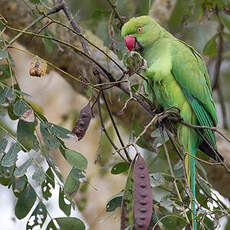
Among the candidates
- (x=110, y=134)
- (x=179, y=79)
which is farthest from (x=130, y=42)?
(x=110, y=134)

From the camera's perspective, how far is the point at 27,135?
1754 millimetres

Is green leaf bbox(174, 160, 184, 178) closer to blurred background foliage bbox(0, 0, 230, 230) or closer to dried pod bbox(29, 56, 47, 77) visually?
blurred background foliage bbox(0, 0, 230, 230)

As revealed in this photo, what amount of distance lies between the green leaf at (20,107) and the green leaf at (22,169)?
0.57ft

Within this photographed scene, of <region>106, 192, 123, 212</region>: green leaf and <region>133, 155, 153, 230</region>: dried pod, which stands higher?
<region>133, 155, 153, 230</region>: dried pod

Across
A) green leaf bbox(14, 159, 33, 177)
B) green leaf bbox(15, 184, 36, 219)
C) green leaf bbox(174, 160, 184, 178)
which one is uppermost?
green leaf bbox(14, 159, 33, 177)

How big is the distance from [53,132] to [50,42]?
0.69 metres

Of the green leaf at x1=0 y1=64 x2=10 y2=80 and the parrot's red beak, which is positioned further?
the parrot's red beak

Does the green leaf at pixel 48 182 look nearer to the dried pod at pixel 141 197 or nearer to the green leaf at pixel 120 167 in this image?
the green leaf at pixel 120 167

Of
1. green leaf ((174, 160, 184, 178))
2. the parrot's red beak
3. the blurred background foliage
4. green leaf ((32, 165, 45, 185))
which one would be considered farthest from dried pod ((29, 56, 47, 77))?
the parrot's red beak

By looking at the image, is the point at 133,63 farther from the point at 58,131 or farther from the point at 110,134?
the point at 110,134

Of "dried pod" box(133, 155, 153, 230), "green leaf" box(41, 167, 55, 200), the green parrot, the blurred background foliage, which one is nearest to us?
"dried pod" box(133, 155, 153, 230)

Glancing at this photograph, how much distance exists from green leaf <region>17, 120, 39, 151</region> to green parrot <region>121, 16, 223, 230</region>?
843 mm

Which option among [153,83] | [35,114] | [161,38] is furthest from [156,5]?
[35,114]

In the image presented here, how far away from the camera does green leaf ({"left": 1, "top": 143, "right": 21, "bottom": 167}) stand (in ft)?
5.39
